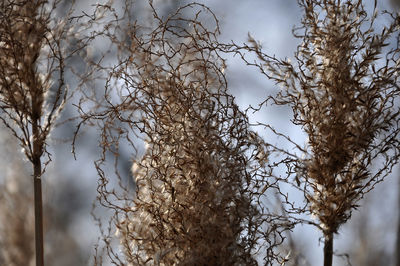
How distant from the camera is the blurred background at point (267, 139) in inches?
65.6

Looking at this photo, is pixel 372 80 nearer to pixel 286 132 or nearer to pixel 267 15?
pixel 286 132

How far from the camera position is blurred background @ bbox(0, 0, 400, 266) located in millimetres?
1666

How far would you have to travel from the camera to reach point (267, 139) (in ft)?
4.78

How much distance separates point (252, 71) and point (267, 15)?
18cm

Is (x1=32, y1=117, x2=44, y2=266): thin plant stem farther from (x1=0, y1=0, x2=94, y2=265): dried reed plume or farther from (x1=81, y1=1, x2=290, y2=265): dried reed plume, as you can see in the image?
(x1=81, y1=1, x2=290, y2=265): dried reed plume

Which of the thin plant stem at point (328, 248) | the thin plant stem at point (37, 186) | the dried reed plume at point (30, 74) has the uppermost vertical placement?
the dried reed plume at point (30, 74)

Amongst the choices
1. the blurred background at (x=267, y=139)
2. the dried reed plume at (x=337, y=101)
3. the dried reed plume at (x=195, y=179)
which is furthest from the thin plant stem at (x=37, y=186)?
the dried reed plume at (x=337, y=101)

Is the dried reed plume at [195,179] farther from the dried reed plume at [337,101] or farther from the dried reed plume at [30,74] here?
the dried reed plume at [30,74]

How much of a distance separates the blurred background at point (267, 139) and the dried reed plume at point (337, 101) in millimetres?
281

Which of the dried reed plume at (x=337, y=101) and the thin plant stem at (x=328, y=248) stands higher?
the dried reed plume at (x=337, y=101)

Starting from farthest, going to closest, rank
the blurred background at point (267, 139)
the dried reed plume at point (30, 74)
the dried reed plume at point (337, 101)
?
1. the blurred background at point (267, 139)
2. the dried reed plume at point (30, 74)
3. the dried reed plume at point (337, 101)

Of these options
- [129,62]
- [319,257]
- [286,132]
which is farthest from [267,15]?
[319,257]

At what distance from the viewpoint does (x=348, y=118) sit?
109 centimetres

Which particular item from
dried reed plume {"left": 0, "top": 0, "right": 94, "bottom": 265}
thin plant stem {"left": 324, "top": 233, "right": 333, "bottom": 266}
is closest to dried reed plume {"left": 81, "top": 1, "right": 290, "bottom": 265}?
thin plant stem {"left": 324, "top": 233, "right": 333, "bottom": 266}
